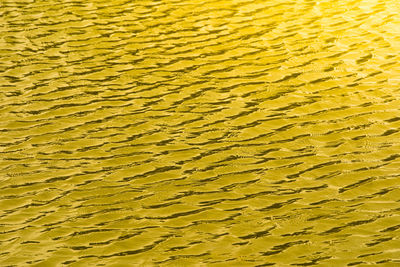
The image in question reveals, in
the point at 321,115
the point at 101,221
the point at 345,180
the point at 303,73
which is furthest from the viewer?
the point at 303,73

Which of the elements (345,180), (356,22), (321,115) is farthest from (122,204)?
(356,22)

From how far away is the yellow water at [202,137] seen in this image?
550 inches

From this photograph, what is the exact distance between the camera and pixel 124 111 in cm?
1947

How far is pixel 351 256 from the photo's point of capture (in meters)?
13.3

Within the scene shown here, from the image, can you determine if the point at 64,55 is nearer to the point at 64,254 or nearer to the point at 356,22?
the point at 356,22

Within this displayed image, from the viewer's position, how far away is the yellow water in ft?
45.8

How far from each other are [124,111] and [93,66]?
347 cm

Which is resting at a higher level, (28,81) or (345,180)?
(28,81)

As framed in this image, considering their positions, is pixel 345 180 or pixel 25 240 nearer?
pixel 25 240

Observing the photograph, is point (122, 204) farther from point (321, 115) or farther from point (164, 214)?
point (321, 115)

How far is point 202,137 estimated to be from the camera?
704 inches

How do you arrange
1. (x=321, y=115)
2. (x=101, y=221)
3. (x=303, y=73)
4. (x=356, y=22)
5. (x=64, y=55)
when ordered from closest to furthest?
(x=101, y=221), (x=321, y=115), (x=303, y=73), (x=64, y=55), (x=356, y=22)

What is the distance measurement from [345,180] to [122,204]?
4.21m

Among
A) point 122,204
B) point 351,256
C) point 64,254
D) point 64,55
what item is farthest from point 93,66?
point 351,256
